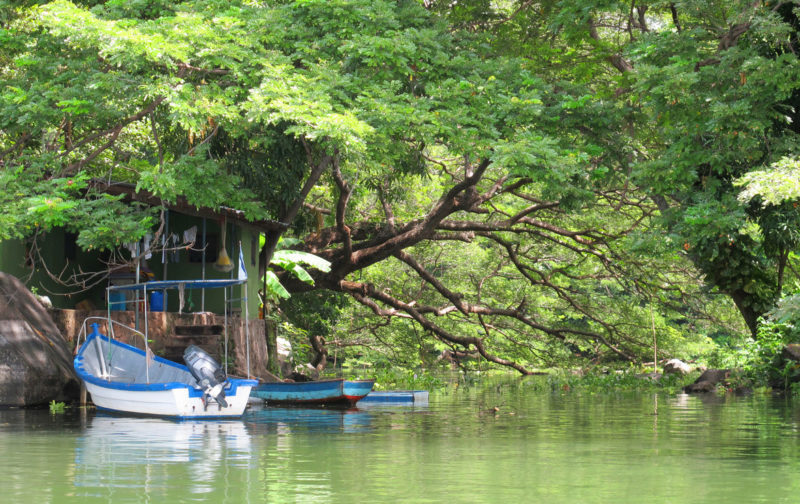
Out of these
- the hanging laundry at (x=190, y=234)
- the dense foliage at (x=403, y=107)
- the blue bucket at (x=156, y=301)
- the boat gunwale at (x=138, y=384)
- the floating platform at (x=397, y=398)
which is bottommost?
the floating platform at (x=397, y=398)

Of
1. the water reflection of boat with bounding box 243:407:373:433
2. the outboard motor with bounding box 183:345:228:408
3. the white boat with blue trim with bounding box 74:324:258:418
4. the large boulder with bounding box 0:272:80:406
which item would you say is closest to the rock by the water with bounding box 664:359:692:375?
the water reflection of boat with bounding box 243:407:373:433

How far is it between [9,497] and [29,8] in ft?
43.1

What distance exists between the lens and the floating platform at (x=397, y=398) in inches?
728

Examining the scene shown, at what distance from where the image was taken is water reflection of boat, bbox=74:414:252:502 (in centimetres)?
725

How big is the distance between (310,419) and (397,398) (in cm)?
456

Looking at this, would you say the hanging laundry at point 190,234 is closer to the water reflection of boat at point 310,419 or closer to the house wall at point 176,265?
the house wall at point 176,265

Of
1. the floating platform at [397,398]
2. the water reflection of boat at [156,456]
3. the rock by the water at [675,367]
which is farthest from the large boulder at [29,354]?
the rock by the water at [675,367]

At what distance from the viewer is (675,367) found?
26.7 metres

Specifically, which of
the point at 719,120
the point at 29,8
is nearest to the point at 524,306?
the point at 719,120

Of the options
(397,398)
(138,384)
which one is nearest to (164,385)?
(138,384)

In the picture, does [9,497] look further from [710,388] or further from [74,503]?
[710,388]

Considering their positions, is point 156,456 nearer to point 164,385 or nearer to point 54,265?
point 164,385

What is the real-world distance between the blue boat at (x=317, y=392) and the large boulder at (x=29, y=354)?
3529 mm

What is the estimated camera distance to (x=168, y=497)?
22.0 feet
